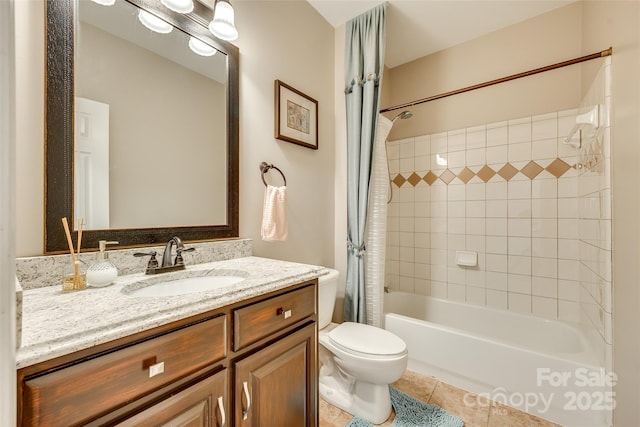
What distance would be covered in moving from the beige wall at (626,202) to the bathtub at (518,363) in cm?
12

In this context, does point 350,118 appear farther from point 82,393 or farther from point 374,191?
point 82,393

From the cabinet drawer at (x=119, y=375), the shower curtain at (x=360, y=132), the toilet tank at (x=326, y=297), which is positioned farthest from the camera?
the shower curtain at (x=360, y=132)

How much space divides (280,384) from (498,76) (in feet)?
8.74

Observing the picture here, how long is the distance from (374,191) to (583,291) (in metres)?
1.54

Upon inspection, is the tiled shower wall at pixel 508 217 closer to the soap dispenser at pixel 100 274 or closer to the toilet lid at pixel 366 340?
the toilet lid at pixel 366 340

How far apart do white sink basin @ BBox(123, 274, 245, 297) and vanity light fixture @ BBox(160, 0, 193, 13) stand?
1.11 m

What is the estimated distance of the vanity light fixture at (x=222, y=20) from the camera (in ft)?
3.89

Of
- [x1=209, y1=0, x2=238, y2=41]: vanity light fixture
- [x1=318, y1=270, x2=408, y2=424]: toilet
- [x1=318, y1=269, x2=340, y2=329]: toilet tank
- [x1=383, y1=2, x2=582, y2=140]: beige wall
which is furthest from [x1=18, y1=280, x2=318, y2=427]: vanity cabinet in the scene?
[x1=383, y1=2, x2=582, y2=140]: beige wall

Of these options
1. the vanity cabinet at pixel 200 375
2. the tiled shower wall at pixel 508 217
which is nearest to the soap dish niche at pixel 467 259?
the tiled shower wall at pixel 508 217

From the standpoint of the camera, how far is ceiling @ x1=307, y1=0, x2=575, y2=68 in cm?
191

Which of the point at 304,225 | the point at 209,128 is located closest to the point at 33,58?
the point at 209,128

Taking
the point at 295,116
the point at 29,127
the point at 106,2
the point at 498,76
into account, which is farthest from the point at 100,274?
the point at 498,76

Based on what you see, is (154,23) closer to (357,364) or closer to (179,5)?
(179,5)

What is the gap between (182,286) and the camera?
1060 mm
